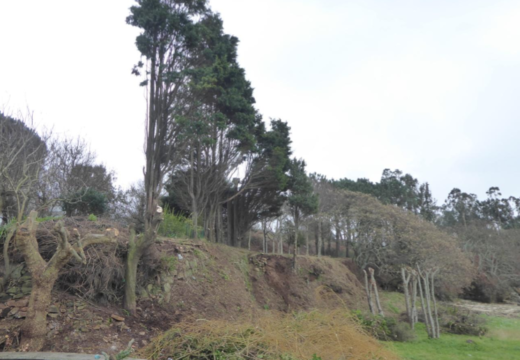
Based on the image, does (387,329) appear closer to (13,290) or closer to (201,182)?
(201,182)

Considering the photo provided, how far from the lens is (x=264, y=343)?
422cm

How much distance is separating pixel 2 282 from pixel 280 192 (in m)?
13.3

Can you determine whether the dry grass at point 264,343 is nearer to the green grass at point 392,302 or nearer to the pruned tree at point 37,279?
the pruned tree at point 37,279

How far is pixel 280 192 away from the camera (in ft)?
59.5

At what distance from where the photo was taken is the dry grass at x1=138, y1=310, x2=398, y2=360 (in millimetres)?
4090

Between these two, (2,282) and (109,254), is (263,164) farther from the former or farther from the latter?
(2,282)

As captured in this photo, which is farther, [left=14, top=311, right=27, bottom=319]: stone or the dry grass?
[left=14, top=311, right=27, bottom=319]: stone

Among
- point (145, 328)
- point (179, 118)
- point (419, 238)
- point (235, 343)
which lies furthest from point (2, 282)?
point (419, 238)

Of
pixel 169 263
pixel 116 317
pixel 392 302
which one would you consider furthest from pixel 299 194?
pixel 116 317

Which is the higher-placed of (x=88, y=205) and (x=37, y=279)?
(x=88, y=205)

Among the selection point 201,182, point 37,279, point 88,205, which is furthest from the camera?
point 201,182

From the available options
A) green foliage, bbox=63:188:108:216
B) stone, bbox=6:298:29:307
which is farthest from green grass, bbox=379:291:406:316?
stone, bbox=6:298:29:307

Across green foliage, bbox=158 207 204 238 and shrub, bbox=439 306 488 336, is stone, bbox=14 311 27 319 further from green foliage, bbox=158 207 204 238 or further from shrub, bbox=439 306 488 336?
shrub, bbox=439 306 488 336

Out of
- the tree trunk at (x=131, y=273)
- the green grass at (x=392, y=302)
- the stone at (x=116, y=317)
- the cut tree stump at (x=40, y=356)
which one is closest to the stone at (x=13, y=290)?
the stone at (x=116, y=317)
